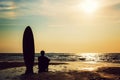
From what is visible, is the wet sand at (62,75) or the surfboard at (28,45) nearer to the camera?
the wet sand at (62,75)

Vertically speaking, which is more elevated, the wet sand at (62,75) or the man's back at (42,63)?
the man's back at (42,63)

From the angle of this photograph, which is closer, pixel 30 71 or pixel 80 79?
pixel 80 79

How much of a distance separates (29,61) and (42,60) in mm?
1181

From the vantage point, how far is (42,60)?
68.8 feet

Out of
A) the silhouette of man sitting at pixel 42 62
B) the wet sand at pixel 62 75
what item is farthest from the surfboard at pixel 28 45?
the wet sand at pixel 62 75

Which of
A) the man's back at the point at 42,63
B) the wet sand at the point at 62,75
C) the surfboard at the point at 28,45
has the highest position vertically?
the surfboard at the point at 28,45

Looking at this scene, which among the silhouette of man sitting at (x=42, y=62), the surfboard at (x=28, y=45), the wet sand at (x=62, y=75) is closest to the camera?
the wet sand at (x=62, y=75)

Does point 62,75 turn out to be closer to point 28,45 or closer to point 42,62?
point 42,62

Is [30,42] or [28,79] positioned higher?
[30,42]

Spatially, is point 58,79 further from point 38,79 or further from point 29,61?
point 29,61

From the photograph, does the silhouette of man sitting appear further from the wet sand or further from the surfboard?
the surfboard

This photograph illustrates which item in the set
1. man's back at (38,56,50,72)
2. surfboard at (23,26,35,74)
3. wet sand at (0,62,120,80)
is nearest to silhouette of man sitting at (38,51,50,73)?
man's back at (38,56,50,72)

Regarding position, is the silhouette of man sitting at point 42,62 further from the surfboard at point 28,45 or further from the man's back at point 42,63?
the surfboard at point 28,45

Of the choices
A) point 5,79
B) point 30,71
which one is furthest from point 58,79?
point 30,71
